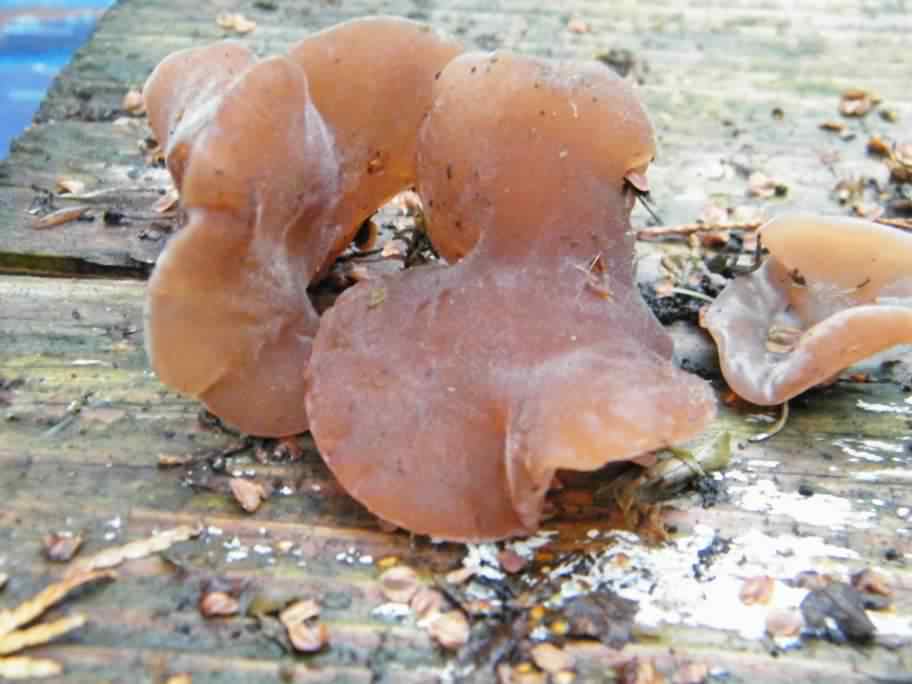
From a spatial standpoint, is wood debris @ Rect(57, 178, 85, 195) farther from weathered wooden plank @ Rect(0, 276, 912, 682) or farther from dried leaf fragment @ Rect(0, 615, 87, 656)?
dried leaf fragment @ Rect(0, 615, 87, 656)

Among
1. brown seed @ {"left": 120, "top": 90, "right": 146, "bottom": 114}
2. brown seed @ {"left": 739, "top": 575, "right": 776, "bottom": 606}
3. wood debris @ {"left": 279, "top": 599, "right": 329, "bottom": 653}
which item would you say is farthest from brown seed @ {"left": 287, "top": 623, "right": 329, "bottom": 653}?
brown seed @ {"left": 120, "top": 90, "right": 146, "bottom": 114}

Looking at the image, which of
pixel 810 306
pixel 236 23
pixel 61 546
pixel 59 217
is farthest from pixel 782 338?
pixel 236 23

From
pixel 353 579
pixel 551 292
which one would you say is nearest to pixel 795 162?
pixel 551 292

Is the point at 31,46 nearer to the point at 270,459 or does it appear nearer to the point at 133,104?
the point at 133,104

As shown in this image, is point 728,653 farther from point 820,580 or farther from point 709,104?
point 709,104

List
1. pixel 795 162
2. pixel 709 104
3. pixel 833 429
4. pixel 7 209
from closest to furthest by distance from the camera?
pixel 833 429 < pixel 7 209 < pixel 795 162 < pixel 709 104

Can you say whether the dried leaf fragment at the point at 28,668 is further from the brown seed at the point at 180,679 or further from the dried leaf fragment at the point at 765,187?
the dried leaf fragment at the point at 765,187
